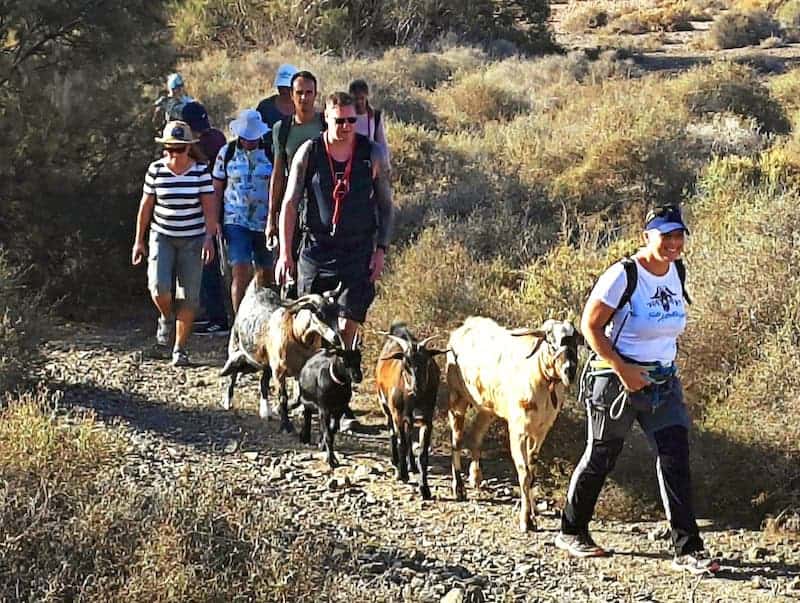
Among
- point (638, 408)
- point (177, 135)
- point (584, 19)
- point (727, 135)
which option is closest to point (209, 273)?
point (177, 135)

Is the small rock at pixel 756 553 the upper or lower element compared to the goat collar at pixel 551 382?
lower

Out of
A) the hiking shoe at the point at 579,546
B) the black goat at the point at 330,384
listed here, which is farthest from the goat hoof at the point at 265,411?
the hiking shoe at the point at 579,546

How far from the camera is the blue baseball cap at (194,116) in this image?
32.6ft

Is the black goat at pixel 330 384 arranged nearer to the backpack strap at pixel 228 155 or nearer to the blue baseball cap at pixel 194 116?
the backpack strap at pixel 228 155

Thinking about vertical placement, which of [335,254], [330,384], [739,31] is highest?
[335,254]

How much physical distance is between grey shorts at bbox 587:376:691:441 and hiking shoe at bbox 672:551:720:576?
63 cm

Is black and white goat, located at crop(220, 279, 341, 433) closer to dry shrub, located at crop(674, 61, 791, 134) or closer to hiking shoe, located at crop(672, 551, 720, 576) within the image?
hiking shoe, located at crop(672, 551, 720, 576)

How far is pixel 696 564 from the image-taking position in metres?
5.91

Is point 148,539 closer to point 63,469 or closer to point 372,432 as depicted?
point 63,469

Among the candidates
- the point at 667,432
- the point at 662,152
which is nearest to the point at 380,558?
the point at 667,432

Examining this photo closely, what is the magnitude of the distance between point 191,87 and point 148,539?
48.0ft

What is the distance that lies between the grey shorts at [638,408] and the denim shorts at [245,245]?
12.5ft

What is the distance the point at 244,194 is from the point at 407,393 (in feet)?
9.05

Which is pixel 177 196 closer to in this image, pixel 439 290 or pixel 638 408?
pixel 439 290
